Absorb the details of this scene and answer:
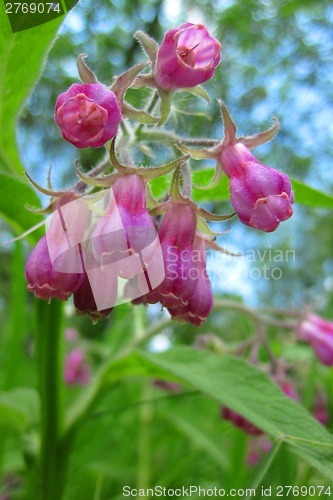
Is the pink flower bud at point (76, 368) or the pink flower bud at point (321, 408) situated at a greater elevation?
the pink flower bud at point (321, 408)

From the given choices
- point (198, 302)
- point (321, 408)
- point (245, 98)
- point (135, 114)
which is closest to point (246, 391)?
point (198, 302)

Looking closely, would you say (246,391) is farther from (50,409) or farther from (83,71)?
(83,71)

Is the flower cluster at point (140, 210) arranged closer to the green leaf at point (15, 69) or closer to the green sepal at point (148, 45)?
the green sepal at point (148, 45)

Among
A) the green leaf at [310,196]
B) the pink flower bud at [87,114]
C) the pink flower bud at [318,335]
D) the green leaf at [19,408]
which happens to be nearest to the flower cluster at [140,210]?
the pink flower bud at [87,114]

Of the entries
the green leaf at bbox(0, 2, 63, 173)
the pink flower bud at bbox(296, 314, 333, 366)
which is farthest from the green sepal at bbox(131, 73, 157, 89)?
the pink flower bud at bbox(296, 314, 333, 366)

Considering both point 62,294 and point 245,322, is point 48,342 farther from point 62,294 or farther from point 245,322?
point 245,322

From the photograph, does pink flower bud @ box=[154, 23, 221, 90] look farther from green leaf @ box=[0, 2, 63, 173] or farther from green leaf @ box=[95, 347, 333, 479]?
green leaf @ box=[95, 347, 333, 479]

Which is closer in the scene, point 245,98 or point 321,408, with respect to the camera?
point 321,408
